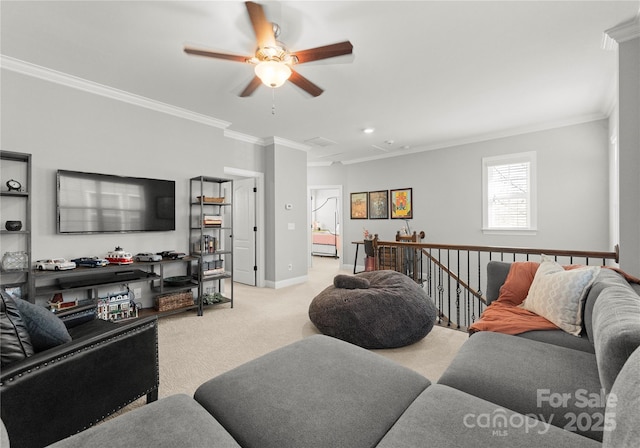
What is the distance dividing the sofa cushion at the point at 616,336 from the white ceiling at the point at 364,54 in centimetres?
207

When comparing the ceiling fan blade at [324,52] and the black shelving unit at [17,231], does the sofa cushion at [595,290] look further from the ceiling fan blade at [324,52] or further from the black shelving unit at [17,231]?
the black shelving unit at [17,231]

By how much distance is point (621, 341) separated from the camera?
0.92 metres

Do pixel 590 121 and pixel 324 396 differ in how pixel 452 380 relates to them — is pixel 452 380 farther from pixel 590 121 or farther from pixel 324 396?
pixel 590 121

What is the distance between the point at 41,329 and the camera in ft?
4.94

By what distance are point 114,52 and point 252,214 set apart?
322 cm

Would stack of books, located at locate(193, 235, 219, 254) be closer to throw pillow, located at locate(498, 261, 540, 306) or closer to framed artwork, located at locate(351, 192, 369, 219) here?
throw pillow, located at locate(498, 261, 540, 306)

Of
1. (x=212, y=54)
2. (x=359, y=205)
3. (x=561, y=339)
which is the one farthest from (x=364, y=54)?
(x=359, y=205)

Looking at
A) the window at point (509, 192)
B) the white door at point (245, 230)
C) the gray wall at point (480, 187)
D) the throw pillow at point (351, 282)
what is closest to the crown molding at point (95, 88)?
the white door at point (245, 230)

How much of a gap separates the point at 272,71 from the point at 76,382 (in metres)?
2.14

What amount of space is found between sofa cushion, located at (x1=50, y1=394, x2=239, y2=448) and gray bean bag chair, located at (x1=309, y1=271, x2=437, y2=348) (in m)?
1.78

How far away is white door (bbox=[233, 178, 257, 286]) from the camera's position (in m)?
5.51

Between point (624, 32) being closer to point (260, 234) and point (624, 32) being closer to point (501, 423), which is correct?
point (501, 423)

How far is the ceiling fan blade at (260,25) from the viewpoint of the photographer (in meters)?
1.70

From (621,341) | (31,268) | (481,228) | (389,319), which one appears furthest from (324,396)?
(481,228)
